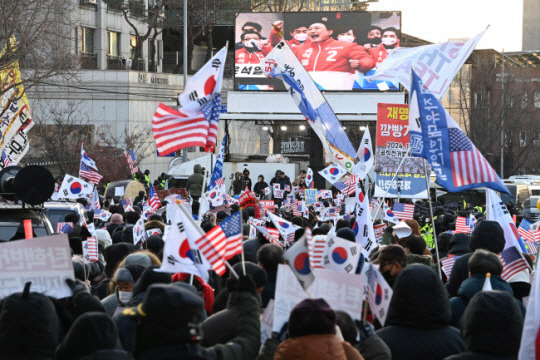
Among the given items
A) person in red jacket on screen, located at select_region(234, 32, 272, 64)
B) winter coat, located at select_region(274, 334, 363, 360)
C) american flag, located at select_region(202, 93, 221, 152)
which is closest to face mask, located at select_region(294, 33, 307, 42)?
person in red jacket on screen, located at select_region(234, 32, 272, 64)

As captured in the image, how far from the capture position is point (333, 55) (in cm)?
3450

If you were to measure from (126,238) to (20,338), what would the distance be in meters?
6.81

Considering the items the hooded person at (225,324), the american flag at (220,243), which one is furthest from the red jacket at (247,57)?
the hooded person at (225,324)

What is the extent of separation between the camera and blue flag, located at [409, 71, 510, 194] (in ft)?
26.6

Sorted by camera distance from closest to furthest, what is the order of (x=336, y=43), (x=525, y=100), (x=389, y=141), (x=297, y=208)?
1. (x=389, y=141)
2. (x=297, y=208)
3. (x=336, y=43)
4. (x=525, y=100)

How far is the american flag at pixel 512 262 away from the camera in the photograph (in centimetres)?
765

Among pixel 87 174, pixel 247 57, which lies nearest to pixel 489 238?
pixel 87 174

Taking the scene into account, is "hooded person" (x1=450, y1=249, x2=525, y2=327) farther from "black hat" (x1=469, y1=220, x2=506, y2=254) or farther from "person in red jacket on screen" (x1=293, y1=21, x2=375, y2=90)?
"person in red jacket on screen" (x1=293, y1=21, x2=375, y2=90)

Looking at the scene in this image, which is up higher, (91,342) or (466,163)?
(466,163)

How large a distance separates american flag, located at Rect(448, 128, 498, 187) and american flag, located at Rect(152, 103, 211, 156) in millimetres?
2380

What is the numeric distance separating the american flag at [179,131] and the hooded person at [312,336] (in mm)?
5070

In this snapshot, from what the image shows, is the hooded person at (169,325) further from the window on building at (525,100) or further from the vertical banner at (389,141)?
the window on building at (525,100)

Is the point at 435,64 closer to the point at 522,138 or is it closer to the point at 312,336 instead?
the point at 312,336

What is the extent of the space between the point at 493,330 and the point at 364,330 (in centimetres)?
70
